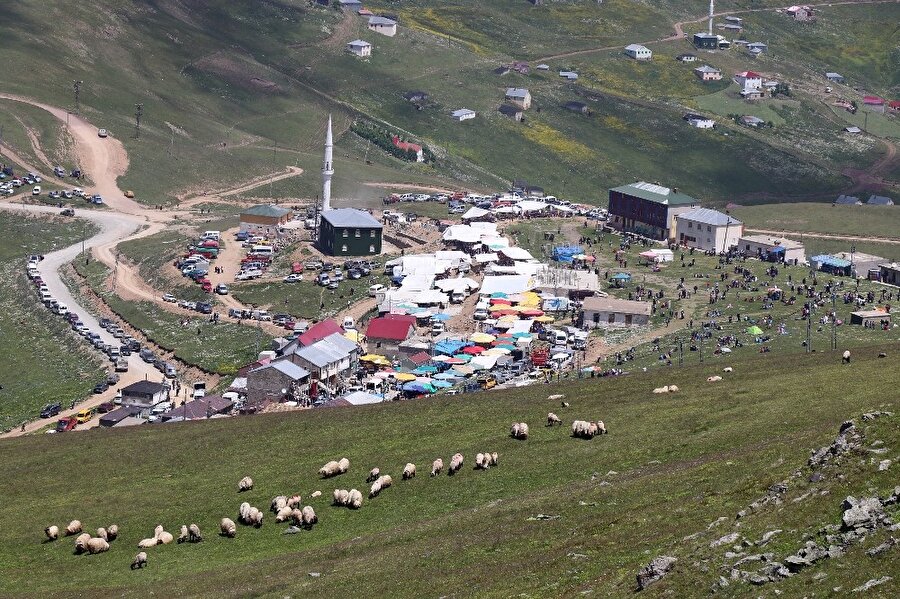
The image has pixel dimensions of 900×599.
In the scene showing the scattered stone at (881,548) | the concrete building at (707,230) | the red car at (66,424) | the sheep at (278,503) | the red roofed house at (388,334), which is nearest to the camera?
the scattered stone at (881,548)

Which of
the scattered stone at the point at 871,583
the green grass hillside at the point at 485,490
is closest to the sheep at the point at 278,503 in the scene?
the green grass hillside at the point at 485,490

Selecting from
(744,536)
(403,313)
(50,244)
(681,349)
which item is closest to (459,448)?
(744,536)

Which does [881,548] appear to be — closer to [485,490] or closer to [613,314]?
[485,490]

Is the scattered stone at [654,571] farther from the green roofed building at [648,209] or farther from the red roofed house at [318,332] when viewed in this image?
the green roofed building at [648,209]

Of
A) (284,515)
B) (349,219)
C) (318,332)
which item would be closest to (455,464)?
(284,515)

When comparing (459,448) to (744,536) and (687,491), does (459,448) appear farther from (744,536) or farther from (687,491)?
(744,536)

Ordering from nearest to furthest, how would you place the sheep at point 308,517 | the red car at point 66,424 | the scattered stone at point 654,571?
the scattered stone at point 654,571, the sheep at point 308,517, the red car at point 66,424
